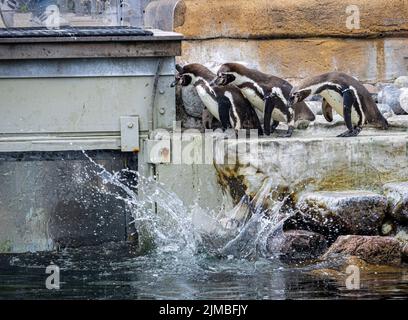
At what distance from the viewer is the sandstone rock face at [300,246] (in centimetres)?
1180

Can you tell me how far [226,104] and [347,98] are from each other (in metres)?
1.23

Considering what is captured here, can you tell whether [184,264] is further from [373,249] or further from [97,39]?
[97,39]

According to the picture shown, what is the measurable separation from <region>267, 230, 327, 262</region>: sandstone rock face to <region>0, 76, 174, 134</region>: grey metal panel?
6.76 feet

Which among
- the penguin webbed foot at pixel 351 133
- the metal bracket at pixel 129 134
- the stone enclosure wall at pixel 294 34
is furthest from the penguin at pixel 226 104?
the stone enclosure wall at pixel 294 34

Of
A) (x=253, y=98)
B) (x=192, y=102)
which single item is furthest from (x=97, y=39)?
(x=253, y=98)

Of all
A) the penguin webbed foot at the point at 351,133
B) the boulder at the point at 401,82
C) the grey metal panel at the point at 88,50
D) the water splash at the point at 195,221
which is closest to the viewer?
the water splash at the point at 195,221

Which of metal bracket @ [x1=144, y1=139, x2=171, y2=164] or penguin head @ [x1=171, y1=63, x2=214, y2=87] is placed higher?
penguin head @ [x1=171, y1=63, x2=214, y2=87]

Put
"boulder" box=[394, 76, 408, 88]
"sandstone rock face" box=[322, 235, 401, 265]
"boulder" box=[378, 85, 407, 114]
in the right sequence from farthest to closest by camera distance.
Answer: "boulder" box=[394, 76, 408, 88], "boulder" box=[378, 85, 407, 114], "sandstone rock face" box=[322, 235, 401, 265]

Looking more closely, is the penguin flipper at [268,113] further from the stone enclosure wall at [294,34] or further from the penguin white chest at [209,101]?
the stone enclosure wall at [294,34]

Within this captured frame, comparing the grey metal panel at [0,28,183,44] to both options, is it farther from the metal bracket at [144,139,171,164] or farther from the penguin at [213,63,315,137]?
the metal bracket at [144,139,171,164]

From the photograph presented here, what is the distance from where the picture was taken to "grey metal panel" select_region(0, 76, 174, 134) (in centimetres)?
1293

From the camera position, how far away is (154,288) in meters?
10.9

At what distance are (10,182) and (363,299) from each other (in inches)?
170

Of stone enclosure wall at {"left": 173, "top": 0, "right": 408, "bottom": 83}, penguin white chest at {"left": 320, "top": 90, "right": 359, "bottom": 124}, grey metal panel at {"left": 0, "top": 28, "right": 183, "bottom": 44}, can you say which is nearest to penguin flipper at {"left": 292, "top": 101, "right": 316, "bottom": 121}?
penguin white chest at {"left": 320, "top": 90, "right": 359, "bottom": 124}
